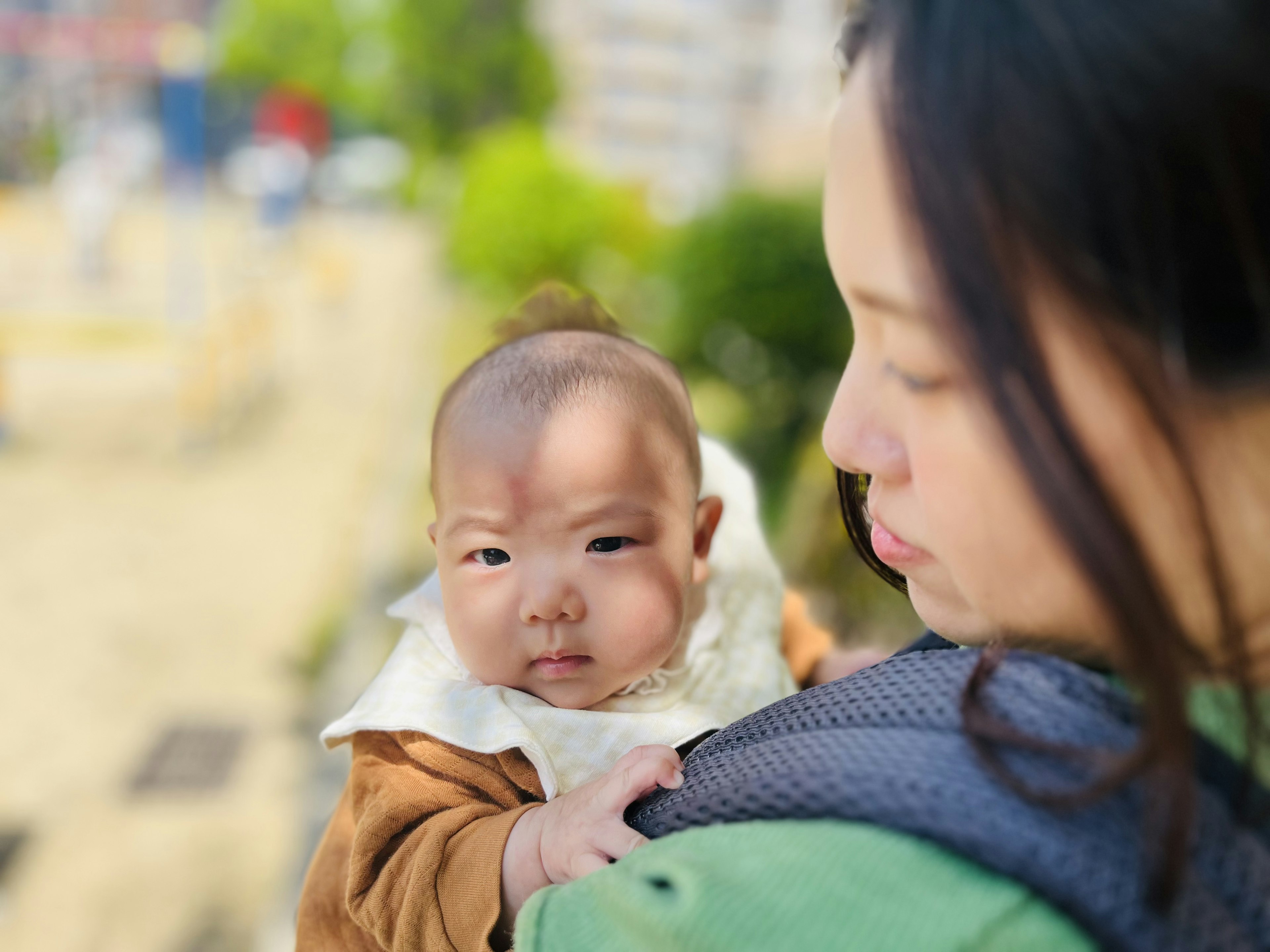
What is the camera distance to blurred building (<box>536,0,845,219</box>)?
18.8 m

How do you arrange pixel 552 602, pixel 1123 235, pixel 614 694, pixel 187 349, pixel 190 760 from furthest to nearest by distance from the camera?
1. pixel 187 349
2. pixel 190 760
3. pixel 614 694
4. pixel 552 602
5. pixel 1123 235

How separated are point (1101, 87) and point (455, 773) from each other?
89cm

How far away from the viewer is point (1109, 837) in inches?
28.4

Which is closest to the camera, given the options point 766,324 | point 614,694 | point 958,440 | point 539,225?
point 958,440

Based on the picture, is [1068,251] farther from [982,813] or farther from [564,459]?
[564,459]

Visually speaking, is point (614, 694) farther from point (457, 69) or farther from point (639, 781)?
point (457, 69)

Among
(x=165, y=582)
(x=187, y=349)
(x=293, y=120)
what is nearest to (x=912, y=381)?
(x=165, y=582)

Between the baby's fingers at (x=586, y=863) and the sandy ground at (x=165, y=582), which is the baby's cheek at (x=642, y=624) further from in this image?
the sandy ground at (x=165, y=582)

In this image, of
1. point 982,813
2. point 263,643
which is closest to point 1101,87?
point 982,813

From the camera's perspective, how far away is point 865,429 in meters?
0.88

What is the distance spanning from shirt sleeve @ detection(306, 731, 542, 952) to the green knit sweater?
0.79 feet

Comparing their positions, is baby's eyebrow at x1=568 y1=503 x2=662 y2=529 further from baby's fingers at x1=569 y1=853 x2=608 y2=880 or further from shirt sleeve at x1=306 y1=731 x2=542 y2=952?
baby's fingers at x1=569 y1=853 x2=608 y2=880

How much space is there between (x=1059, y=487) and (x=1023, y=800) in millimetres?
208

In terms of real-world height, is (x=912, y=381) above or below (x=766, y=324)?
above
